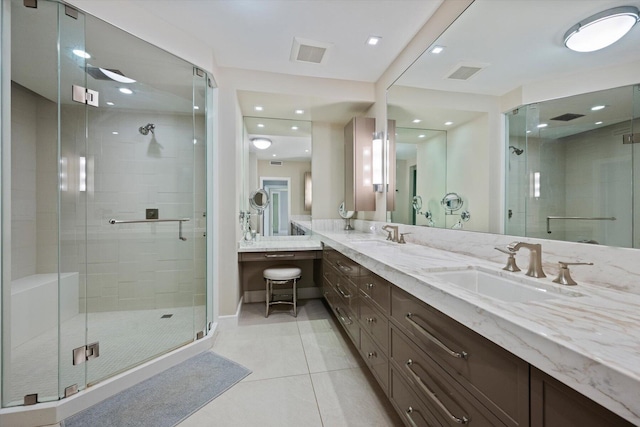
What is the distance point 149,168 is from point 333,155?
2.16 metres

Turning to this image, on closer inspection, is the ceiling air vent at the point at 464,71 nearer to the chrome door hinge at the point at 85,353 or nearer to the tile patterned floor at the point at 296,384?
the tile patterned floor at the point at 296,384

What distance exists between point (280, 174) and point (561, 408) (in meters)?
3.25

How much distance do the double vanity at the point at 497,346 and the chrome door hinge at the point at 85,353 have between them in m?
1.82

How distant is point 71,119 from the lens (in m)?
1.83

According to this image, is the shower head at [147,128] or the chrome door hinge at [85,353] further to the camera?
the shower head at [147,128]

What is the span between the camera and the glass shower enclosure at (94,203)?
1549mm

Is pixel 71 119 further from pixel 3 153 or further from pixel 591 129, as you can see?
pixel 591 129

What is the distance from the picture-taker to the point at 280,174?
3486 mm

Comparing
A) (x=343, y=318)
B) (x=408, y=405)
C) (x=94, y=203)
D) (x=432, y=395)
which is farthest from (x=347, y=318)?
(x=94, y=203)

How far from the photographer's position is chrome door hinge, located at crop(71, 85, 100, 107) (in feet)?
5.60

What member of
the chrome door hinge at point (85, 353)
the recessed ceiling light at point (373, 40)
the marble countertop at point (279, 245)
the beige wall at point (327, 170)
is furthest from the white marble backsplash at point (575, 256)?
the chrome door hinge at point (85, 353)

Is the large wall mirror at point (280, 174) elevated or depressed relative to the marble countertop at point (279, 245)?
elevated

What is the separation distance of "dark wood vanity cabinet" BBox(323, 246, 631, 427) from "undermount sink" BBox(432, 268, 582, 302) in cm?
25

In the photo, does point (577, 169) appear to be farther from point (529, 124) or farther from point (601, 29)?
point (601, 29)
